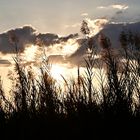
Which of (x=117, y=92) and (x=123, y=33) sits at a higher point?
(x=123, y=33)

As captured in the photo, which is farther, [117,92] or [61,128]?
[117,92]

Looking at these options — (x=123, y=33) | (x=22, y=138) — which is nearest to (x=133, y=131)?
(x=22, y=138)

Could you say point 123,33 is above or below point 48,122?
above

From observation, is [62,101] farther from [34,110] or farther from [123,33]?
[123,33]

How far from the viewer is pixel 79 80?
930 centimetres

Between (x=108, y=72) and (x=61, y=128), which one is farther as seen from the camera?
(x=108, y=72)

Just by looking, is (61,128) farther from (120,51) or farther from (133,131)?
(120,51)

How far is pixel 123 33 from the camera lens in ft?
34.6

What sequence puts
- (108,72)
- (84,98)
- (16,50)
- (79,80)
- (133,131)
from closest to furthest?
(133,131)
(84,98)
(108,72)
(79,80)
(16,50)

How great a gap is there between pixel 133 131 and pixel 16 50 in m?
4.39

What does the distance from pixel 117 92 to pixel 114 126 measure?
103cm

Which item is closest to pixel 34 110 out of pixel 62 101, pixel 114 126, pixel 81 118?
pixel 62 101

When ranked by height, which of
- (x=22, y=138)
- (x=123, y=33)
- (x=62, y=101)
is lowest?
(x=22, y=138)

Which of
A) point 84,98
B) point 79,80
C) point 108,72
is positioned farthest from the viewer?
point 79,80
